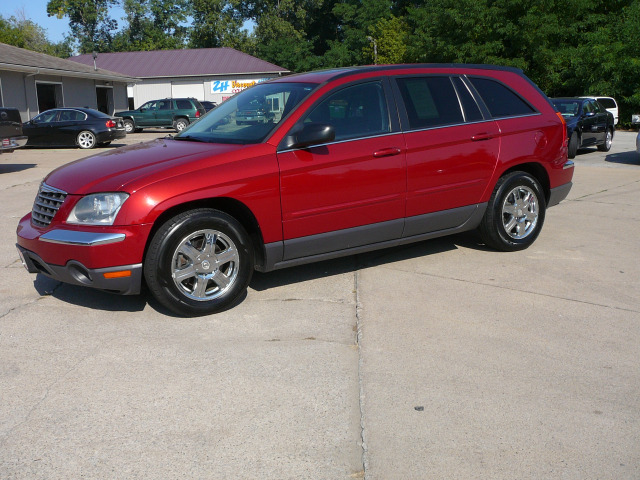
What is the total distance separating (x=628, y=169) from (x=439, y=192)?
10.3 m

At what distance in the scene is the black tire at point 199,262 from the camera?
4.74 metres

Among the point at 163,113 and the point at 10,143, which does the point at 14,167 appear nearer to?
the point at 10,143

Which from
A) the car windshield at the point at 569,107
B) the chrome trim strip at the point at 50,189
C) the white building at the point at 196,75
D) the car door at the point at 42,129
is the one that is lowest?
the chrome trim strip at the point at 50,189

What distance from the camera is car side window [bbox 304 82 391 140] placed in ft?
17.9

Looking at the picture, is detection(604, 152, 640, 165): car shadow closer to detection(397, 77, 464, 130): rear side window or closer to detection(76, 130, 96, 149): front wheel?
detection(397, 77, 464, 130): rear side window

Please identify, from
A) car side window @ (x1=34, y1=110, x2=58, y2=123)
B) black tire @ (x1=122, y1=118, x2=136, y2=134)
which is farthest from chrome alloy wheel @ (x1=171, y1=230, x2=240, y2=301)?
black tire @ (x1=122, y1=118, x2=136, y2=134)

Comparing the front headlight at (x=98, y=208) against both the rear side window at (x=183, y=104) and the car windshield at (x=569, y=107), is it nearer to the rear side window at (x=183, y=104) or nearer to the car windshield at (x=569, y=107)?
the car windshield at (x=569, y=107)

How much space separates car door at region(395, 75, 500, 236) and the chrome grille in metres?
2.84

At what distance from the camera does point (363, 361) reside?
165 inches

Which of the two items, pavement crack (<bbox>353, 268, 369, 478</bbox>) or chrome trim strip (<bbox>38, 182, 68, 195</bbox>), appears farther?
chrome trim strip (<bbox>38, 182, 68, 195</bbox>)

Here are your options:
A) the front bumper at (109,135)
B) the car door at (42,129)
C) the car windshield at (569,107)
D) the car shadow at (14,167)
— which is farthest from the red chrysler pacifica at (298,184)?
the car door at (42,129)

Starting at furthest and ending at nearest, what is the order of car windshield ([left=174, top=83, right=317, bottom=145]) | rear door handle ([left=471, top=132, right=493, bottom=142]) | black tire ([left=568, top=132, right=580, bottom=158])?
black tire ([left=568, top=132, right=580, bottom=158]), rear door handle ([left=471, top=132, right=493, bottom=142]), car windshield ([left=174, top=83, right=317, bottom=145])

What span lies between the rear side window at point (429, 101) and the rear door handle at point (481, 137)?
0.19 m

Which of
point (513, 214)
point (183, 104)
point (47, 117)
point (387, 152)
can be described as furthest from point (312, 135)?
point (183, 104)
